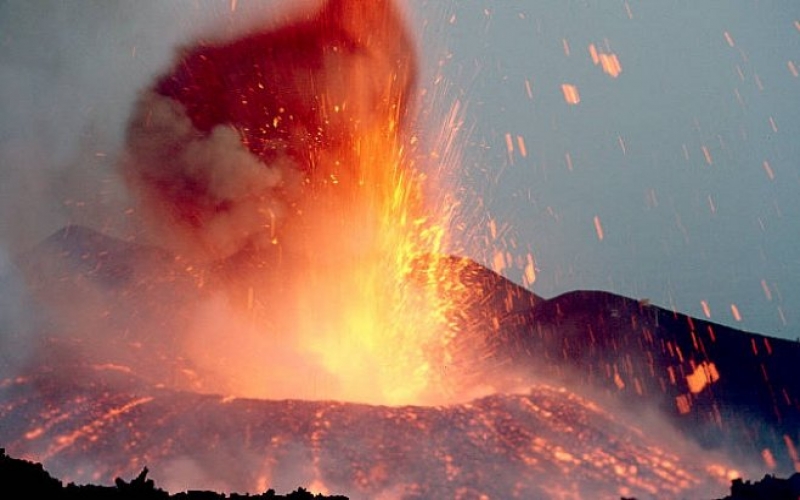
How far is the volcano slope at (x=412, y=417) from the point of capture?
1437 cm

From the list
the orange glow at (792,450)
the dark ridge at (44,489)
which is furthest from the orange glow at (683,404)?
the dark ridge at (44,489)

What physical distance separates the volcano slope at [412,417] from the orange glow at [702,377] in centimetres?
9

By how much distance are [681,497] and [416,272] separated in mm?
22680

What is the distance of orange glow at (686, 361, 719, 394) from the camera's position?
102 feet

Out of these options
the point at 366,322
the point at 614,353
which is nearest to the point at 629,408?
the point at 614,353

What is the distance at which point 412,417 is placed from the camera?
55.9ft

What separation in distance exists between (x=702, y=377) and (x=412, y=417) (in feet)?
70.0

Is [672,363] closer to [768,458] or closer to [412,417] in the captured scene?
[768,458]

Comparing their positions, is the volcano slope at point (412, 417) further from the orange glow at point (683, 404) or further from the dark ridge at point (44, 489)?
the dark ridge at point (44, 489)

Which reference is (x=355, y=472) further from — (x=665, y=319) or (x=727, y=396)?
(x=665, y=319)

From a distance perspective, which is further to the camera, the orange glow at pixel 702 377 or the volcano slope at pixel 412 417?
the orange glow at pixel 702 377

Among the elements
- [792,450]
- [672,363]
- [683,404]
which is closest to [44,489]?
[683,404]

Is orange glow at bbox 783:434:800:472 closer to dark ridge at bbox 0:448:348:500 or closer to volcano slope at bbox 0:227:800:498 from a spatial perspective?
volcano slope at bbox 0:227:800:498

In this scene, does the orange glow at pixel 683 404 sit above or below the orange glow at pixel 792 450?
above
